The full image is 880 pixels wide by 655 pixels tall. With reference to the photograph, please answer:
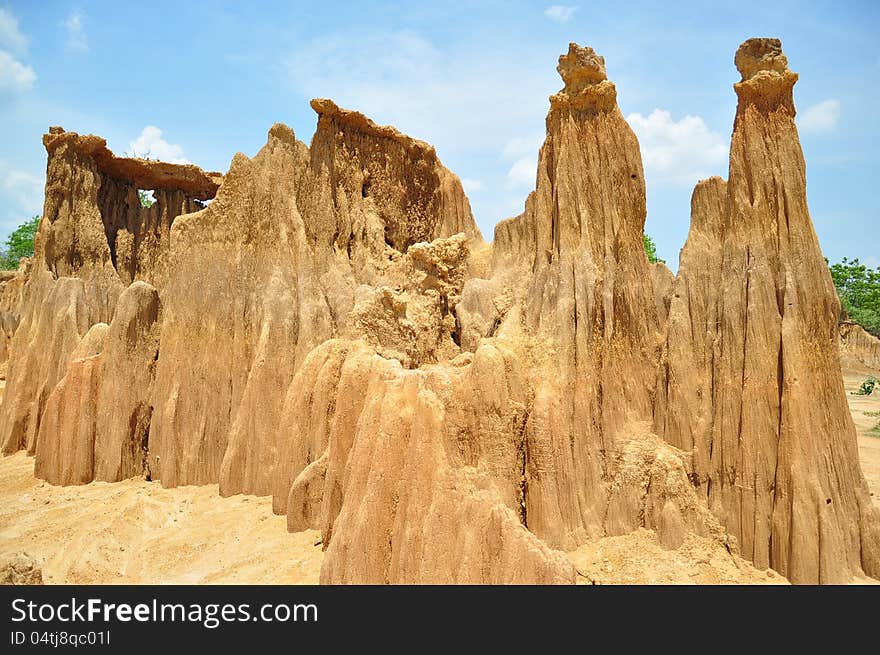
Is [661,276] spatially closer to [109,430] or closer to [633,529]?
[633,529]

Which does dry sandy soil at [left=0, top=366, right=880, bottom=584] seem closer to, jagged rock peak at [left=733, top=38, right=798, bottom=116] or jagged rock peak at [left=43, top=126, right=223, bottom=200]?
jagged rock peak at [left=733, top=38, right=798, bottom=116]

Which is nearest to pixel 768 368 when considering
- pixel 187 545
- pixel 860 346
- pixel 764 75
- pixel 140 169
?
pixel 764 75

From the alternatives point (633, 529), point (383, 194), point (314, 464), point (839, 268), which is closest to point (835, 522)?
point (633, 529)

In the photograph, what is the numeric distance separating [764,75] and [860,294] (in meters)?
42.5

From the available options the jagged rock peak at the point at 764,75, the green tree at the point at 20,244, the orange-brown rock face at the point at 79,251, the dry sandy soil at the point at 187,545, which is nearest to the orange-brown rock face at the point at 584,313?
the dry sandy soil at the point at 187,545

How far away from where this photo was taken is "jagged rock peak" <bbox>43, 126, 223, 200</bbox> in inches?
738

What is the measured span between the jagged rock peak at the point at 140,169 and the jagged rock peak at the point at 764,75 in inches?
640

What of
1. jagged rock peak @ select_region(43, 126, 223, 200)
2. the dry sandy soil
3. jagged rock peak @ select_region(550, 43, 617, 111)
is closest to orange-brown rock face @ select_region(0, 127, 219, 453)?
jagged rock peak @ select_region(43, 126, 223, 200)

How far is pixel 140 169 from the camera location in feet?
66.3

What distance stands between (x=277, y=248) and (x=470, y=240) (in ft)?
17.6

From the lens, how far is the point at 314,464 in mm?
10469

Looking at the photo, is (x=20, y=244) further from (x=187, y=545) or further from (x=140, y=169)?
(x=187, y=545)

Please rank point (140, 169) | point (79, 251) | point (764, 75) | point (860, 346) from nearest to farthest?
point (764, 75) → point (79, 251) → point (140, 169) → point (860, 346)

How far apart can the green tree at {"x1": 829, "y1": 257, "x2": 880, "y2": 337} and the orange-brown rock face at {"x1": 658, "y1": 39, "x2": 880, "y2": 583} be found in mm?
34183
